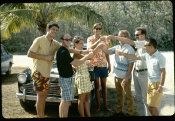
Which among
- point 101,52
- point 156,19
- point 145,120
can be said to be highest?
point 156,19

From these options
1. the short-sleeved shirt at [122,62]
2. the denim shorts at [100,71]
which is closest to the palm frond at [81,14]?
the denim shorts at [100,71]

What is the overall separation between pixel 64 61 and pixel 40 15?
3815mm

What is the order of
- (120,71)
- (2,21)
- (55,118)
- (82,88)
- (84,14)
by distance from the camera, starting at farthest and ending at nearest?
(84,14), (2,21), (55,118), (120,71), (82,88)

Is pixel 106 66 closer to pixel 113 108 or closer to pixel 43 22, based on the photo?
pixel 113 108

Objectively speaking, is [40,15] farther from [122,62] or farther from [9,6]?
[122,62]

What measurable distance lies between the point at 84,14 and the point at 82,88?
11.1 ft

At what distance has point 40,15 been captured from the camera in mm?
6406

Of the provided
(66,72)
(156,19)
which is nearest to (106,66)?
(66,72)

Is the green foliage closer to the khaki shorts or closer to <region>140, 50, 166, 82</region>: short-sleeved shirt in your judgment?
<region>140, 50, 166, 82</region>: short-sleeved shirt

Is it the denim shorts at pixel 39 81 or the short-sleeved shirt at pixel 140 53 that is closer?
the denim shorts at pixel 39 81

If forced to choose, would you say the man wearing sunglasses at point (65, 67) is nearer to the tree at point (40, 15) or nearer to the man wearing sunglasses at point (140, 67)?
the man wearing sunglasses at point (140, 67)

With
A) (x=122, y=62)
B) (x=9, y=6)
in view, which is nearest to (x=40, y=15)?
(x=9, y=6)

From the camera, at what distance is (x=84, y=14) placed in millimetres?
6195

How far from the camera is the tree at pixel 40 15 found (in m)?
5.73
